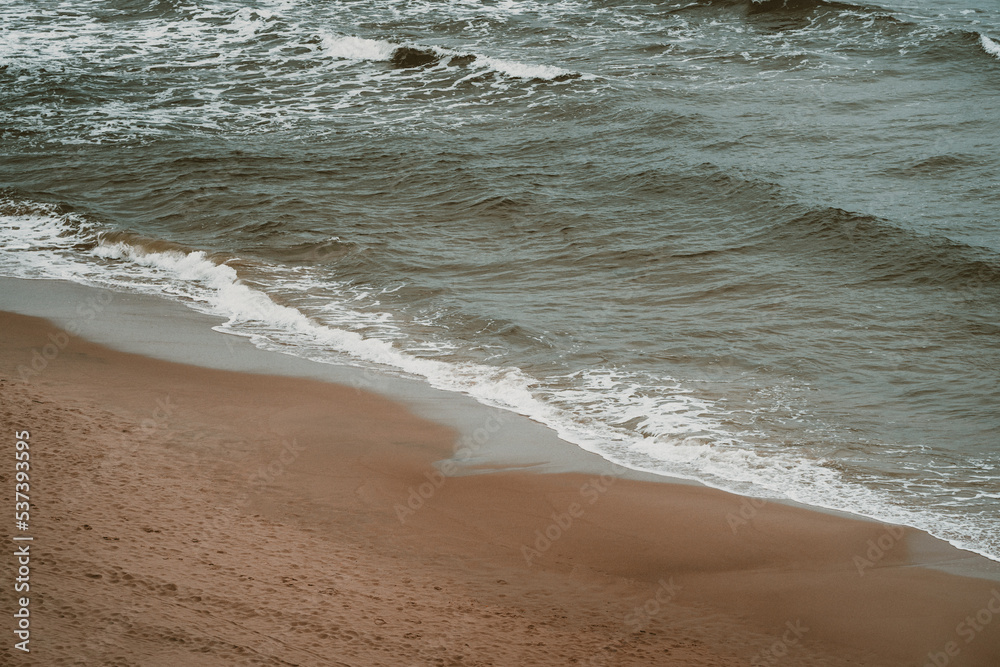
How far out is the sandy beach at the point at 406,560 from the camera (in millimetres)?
5055

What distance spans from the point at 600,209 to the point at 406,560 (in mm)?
8581

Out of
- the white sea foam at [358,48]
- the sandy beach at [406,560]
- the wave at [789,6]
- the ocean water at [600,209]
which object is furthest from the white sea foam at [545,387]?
the wave at [789,6]

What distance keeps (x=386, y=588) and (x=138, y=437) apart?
9.34 feet

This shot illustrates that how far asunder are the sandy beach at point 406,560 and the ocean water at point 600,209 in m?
0.83

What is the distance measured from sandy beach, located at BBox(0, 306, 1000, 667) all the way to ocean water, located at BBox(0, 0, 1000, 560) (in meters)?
0.83

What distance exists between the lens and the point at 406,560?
20.0 feet

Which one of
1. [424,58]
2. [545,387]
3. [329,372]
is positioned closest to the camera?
[545,387]

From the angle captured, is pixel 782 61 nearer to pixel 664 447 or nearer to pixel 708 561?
pixel 664 447

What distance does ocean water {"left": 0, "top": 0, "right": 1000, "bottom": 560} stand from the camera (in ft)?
27.5

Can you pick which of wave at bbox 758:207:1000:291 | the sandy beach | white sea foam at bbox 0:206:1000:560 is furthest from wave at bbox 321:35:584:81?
the sandy beach

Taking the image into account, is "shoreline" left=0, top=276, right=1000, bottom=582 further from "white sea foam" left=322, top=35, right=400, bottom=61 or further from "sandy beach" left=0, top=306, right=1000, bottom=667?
"white sea foam" left=322, top=35, right=400, bottom=61

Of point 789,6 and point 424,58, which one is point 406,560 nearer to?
point 424,58

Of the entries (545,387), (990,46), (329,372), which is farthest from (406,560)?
(990,46)

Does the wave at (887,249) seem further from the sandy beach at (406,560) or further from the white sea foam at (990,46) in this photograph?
the white sea foam at (990,46)
